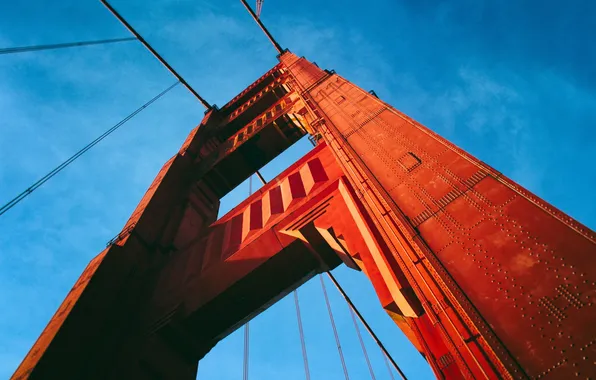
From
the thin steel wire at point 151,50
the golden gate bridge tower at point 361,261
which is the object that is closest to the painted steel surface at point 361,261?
the golden gate bridge tower at point 361,261

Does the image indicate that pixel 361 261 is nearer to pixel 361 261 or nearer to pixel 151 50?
pixel 361 261

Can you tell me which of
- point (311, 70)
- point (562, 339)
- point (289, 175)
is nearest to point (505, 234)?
point (562, 339)

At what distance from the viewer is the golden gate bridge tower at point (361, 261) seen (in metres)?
3.08

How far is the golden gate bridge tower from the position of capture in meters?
3.08

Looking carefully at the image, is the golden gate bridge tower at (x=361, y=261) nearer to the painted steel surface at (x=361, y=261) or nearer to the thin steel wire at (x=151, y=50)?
the painted steel surface at (x=361, y=261)

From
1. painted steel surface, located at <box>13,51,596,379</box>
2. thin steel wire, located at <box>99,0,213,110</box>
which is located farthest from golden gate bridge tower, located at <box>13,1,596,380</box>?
thin steel wire, located at <box>99,0,213,110</box>

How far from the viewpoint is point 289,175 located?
8.76 meters

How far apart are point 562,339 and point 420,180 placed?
265 cm

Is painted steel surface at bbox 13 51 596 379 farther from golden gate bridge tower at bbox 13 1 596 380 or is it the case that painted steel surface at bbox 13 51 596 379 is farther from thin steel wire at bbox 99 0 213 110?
thin steel wire at bbox 99 0 213 110

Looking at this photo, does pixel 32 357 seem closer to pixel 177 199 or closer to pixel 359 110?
pixel 177 199

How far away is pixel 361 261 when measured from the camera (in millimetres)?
5586

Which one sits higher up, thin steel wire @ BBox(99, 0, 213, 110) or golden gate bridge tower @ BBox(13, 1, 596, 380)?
thin steel wire @ BBox(99, 0, 213, 110)

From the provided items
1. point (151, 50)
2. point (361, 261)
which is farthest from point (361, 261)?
point (151, 50)

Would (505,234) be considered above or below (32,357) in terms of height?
below
